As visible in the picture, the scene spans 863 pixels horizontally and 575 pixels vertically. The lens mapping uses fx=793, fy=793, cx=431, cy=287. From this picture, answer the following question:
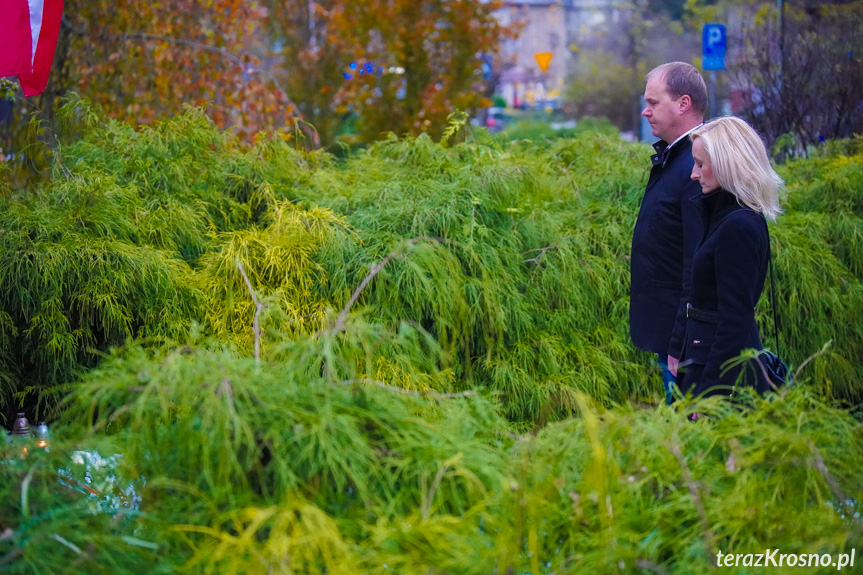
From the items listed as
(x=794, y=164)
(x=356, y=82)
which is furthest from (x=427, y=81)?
(x=794, y=164)

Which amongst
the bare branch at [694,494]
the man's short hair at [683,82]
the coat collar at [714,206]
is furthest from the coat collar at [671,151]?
the bare branch at [694,494]

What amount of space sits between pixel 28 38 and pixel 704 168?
134 inches

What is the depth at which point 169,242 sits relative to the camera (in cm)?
335

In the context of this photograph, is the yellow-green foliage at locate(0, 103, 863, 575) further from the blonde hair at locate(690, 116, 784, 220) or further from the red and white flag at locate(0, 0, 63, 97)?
the blonde hair at locate(690, 116, 784, 220)

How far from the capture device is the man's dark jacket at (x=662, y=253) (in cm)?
279

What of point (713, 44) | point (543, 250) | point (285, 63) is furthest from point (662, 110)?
point (285, 63)

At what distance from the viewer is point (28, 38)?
4023mm

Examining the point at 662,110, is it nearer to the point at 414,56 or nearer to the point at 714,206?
the point at 714,206

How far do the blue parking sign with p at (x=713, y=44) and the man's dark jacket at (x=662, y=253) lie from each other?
17.6 ft

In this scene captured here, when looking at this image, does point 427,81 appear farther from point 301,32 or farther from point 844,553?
point 844,553

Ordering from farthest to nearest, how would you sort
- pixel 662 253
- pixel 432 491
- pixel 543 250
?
pixel 543 250 < pixel 662 253 < pixel 432 491

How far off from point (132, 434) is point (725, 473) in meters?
1.22

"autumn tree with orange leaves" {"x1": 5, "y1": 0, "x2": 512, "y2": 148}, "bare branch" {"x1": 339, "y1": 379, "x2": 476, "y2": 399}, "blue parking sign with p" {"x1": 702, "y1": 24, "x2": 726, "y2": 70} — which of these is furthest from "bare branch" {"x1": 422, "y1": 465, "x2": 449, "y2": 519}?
"blue parking sign with p" {"x1": 702, "y1": 24, "x2": 726, "y2": 70}

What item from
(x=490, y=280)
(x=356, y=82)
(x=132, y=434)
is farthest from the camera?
(x=356, y=82)
